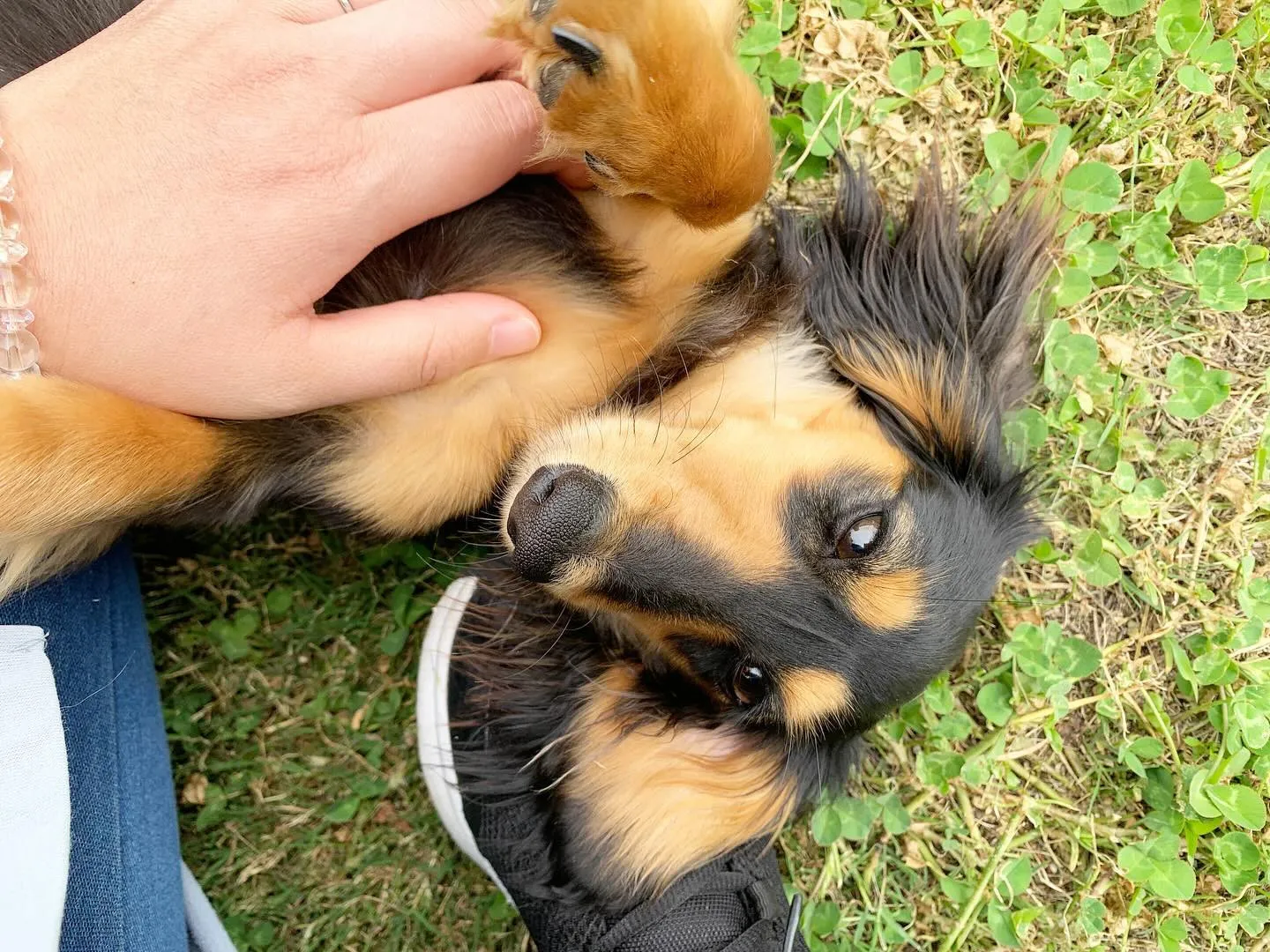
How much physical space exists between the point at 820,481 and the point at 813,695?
49 centimetres

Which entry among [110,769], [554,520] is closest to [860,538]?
[554,520]

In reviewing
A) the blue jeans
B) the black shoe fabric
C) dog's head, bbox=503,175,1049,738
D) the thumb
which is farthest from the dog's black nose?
the blue jeans

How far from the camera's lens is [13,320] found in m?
1.81

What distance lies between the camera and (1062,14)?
9.07 feet

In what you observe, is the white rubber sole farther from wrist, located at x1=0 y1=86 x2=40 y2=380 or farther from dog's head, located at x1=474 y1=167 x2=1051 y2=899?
wrist, located at x1=0 y1=86 x2=40 y2=380

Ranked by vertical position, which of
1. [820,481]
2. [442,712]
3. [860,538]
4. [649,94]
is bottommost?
[442,712]

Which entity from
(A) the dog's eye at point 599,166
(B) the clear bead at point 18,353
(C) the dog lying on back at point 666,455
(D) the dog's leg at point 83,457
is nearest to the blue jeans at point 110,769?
(C) the dog lying on back at point 666,455

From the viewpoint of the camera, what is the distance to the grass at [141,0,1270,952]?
9.01ft

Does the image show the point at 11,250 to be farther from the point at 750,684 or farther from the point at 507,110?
the point at 750,684

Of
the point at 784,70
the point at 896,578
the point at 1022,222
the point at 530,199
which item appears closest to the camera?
the point at 896,578

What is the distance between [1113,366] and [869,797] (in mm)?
1492

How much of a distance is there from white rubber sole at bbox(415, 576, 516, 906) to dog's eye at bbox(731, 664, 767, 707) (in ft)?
2.96

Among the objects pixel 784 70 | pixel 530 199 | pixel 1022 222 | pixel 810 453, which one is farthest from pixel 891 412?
pixel 784 70

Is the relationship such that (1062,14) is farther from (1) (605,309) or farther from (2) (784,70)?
(1) (605,309)
